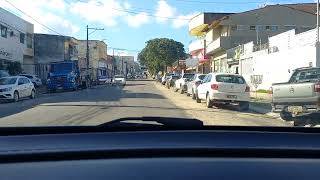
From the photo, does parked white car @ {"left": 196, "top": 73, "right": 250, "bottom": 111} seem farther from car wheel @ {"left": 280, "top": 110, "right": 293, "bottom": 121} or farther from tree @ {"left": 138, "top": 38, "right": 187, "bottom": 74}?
tree @ {"left": 138, "top": 38, "right": 187, "bottom": 74}

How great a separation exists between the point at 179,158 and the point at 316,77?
17558mm

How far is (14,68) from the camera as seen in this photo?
194 ft

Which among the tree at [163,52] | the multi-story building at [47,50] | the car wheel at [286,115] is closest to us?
the car wheel at [286,115]

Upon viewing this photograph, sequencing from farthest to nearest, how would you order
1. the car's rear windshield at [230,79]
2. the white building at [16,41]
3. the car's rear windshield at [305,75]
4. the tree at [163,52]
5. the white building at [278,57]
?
1. the tree at [163,52]
2. the white building at [16,41]
3. the white building at [278,57]
4. the car's rear windshield at [230,79]
5. the car's rear windshield at [305,75]

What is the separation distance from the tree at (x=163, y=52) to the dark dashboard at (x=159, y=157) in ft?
383

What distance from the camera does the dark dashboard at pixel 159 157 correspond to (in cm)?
228

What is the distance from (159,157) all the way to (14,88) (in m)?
31.5

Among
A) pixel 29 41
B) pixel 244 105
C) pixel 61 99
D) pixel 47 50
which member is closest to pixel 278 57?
pixel 61 99

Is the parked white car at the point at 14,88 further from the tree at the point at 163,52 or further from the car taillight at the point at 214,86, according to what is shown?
the tree at the point at 163,52

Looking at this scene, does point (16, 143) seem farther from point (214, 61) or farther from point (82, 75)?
point (214, 61)

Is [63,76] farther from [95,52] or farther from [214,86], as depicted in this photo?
[95,52]

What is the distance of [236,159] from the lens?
2385mm

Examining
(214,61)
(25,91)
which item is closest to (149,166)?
(25,91)

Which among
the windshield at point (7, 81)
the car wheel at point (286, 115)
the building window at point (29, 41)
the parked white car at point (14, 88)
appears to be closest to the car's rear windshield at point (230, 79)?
the car wheel at point (286, 115)
